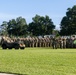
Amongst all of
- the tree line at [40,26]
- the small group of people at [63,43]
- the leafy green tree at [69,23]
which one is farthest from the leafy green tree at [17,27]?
the small group of people at [63,43]

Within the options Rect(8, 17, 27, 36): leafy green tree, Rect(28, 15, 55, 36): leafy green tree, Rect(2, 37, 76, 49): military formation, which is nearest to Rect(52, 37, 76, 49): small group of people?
Rect(2, 37, 76, 49): military formation

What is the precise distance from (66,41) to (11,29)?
60495 millimetres

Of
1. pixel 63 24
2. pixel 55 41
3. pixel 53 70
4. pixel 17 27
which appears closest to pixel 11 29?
pixel 17 27

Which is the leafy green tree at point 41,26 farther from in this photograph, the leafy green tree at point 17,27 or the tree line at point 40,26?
the leafy green tree at point 17,27

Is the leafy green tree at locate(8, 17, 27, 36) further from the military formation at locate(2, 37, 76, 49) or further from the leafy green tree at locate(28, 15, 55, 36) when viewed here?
the military formation at locate(2, 37, 76, 49)

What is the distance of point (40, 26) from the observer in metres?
111

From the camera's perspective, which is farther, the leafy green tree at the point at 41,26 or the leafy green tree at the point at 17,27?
the leafy green tree at the point at 17,27

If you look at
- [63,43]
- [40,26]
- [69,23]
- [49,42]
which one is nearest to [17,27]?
[40,26]

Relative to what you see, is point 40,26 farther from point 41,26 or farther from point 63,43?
point 63,43

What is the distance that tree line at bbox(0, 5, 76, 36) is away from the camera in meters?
105

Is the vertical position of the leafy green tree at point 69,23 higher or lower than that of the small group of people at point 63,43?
higher

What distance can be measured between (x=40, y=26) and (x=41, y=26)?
0.58m

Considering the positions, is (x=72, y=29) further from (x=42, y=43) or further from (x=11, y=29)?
(x=42, y=43)

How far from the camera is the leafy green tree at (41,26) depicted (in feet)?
358
